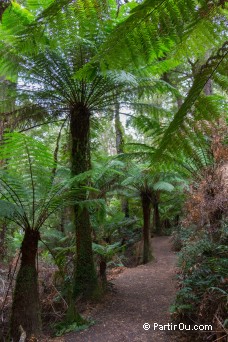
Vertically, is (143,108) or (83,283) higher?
(143,108)

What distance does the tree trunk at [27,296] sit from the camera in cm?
315

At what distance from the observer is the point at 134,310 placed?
3.99 metres

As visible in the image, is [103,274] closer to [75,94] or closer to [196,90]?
[75,94]

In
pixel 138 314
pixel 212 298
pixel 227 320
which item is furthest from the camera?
pixel 138 314

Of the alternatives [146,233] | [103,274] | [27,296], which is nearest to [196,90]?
[27,296]

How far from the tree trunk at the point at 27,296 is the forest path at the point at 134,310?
48cm

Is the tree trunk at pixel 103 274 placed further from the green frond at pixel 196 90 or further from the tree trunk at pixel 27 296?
the green frond at pixel 196 90

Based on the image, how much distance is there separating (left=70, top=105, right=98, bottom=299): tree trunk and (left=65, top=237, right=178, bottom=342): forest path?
0.41m

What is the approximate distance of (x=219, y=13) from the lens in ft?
4.15

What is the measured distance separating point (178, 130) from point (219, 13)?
57 cm

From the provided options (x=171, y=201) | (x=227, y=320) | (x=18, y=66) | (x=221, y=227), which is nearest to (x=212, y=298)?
(x=227, y=320)

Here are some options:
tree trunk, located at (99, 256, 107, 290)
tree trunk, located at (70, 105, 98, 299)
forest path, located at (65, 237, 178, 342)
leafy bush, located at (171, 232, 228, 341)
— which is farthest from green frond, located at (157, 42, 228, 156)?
tree trunk, located at (99, 256, 107, 290)

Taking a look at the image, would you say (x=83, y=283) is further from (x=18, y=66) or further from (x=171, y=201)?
(x=171, y=201)

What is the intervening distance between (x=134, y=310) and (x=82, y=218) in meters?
1.52
